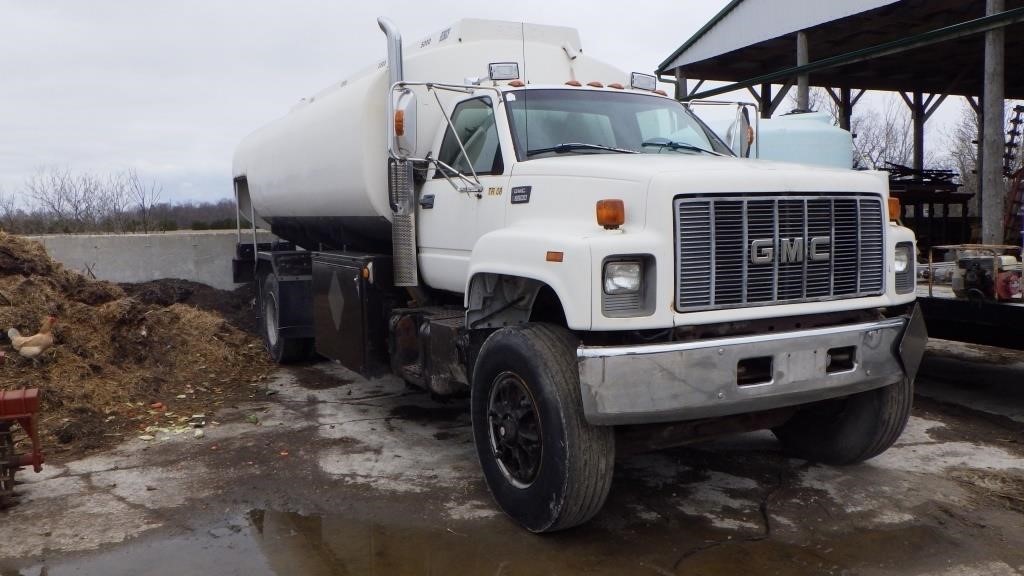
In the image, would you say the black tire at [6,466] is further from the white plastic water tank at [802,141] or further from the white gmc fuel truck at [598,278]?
the white plastic water tank at [802,141]

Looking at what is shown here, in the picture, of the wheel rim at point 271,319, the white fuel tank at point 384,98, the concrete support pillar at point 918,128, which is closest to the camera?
the white fuel tank at point 384,98

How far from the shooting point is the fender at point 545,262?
420 centimetres

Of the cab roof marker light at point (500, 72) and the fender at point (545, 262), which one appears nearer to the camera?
the fender at point (545, 262)

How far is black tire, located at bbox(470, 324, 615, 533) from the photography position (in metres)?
4.32

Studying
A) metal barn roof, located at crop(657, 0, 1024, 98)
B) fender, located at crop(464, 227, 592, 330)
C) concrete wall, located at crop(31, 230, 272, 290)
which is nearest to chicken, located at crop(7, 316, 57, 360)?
fender, located at crop(464, 227, 592, 330)

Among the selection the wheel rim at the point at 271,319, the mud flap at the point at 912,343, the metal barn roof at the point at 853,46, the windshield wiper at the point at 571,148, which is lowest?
the wheel rim at the point at 271,319

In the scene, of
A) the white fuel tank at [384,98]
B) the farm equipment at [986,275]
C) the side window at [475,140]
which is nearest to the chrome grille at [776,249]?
the side window at [475,140]

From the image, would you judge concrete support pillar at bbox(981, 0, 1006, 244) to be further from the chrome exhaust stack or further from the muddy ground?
the chrome exhaust stack

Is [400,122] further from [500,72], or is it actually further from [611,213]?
[611,213]

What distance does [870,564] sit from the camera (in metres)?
4.28

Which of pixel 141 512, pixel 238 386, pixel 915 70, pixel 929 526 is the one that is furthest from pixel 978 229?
pixel 141 512

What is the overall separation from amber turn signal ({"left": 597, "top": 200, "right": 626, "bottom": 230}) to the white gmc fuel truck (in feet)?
0.04

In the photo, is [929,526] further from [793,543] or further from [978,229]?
[978,229]

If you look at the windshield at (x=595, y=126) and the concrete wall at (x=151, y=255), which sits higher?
the windshield at (x=595, y=126)
